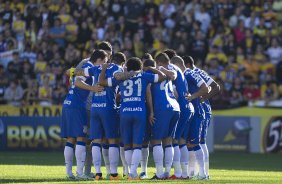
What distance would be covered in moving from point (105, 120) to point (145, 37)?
696 inches

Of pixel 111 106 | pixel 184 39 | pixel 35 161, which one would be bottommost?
pixel 35 161

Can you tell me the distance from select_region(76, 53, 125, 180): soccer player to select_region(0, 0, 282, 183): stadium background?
12462 mm

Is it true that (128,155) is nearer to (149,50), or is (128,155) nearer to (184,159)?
(184,159)

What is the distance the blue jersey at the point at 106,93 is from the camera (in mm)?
18484

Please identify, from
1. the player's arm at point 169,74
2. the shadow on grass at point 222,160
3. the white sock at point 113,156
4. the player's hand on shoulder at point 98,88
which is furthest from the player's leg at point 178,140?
the shadow on grass at point 222,160

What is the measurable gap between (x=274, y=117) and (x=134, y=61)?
13984mm

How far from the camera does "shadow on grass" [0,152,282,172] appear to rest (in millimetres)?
24561

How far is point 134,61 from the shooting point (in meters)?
18.4

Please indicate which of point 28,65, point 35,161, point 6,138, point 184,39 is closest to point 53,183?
point 35,161

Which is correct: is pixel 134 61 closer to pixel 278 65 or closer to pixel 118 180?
pixel 118 180

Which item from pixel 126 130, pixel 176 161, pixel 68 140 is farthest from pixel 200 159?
pixel 68 140

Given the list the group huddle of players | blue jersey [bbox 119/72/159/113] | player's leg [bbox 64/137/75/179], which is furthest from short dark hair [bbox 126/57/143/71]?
player's leg [bbox 64/137/75/179]

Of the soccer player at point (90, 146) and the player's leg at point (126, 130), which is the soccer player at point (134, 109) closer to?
the player's leg at point (126, 130)

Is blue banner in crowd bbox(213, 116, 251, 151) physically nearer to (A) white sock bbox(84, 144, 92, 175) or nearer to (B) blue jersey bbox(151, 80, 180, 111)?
(A) white sock bbox(84, 144, 92, 175)
